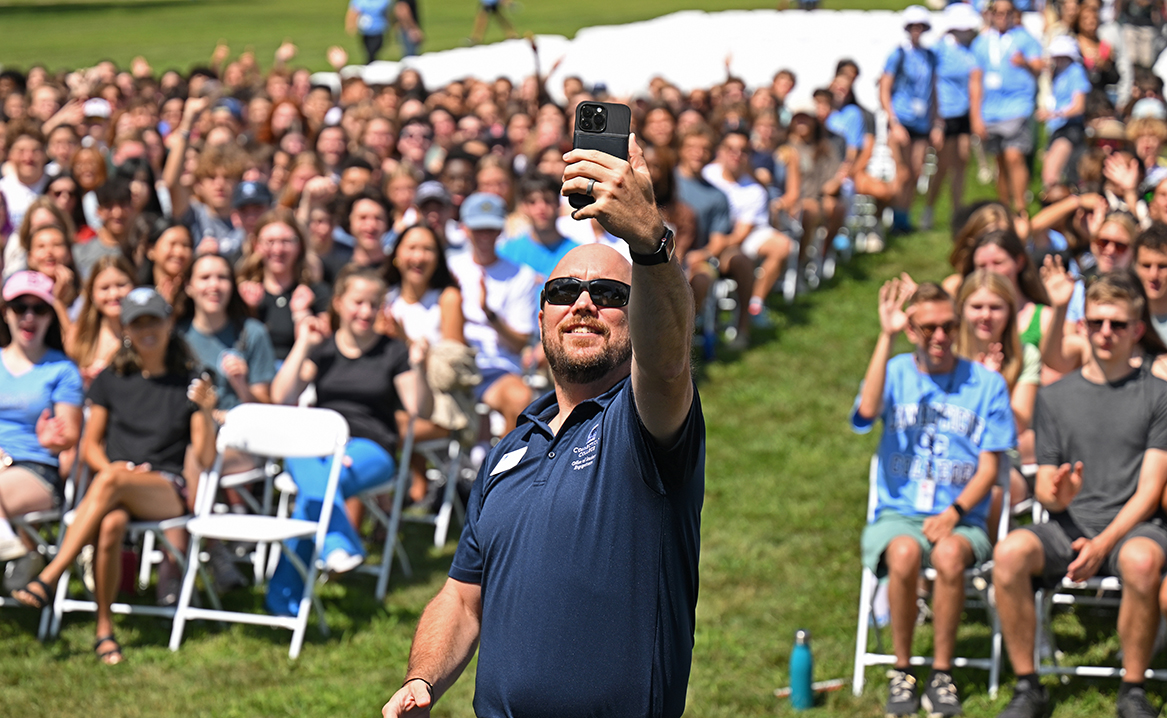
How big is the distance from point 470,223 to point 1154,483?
4.46 meters

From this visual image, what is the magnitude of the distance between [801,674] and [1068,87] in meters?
9.86

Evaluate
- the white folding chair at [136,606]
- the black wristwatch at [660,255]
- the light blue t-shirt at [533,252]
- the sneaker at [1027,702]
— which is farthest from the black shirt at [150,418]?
the black wristwatch at [660,255]

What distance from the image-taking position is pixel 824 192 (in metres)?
13.1

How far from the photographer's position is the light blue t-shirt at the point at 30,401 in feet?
23.1

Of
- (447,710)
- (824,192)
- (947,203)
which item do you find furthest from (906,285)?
(947,203)

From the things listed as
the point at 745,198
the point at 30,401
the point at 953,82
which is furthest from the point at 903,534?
the point at 953,82

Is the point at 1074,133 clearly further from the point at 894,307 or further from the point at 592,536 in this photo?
the point at 592,536

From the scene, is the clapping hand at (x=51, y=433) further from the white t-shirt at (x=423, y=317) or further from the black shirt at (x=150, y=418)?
the white t-shirt at (x=423, y=317)

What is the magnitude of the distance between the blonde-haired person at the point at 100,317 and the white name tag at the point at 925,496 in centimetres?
458

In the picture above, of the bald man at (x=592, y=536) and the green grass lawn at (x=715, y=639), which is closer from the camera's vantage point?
the bald man at (x=592, y=536)

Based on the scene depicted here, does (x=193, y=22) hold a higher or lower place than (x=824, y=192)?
higher

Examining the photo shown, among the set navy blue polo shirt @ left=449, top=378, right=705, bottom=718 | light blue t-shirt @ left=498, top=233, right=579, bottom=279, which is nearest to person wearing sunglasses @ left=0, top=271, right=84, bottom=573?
light blue t-shirt @ left=498, top=233, right=579, bottom=279

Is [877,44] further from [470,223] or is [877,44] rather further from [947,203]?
[470,223]

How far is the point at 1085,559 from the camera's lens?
18.7ft
